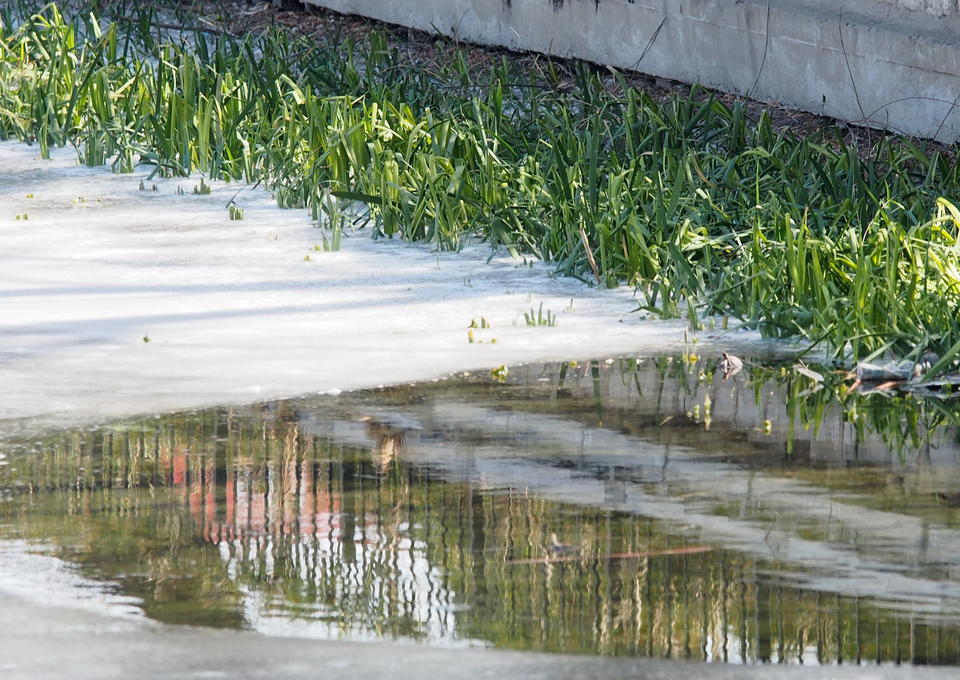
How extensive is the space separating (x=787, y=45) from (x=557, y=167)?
2328 mm

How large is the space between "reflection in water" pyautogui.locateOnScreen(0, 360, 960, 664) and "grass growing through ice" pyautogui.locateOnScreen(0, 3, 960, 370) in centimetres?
98

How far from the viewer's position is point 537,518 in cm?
395

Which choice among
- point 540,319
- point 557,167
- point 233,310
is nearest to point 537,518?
point 540,319

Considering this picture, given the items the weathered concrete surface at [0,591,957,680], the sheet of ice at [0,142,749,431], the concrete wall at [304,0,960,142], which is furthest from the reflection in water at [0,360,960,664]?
the concrete wall at [304,0,960,142]

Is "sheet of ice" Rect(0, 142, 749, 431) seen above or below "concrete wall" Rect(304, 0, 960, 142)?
below

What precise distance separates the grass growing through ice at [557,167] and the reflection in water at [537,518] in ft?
3.23

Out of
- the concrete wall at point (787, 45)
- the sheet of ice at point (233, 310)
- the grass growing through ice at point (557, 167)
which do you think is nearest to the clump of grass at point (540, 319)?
the sheet of ice at point (233, 310)

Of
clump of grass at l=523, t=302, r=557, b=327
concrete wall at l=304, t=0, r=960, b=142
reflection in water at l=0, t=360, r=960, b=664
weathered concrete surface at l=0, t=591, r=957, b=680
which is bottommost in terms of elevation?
weathered concrete surface at l=0, t=591, r=957, b=680

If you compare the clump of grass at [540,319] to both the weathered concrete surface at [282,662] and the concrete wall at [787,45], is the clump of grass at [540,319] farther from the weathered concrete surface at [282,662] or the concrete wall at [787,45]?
the concrete wall at [787,45]

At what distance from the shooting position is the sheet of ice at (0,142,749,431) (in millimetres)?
5270

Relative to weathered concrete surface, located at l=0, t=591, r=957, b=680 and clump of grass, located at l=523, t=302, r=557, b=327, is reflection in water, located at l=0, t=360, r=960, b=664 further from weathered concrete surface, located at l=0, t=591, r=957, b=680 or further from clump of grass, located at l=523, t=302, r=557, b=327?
clump of grass, located at l=523, t=302, r=557, b=327

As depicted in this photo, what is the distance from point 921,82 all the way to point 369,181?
3.05 meters

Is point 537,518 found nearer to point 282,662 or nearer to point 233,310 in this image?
point 282,662

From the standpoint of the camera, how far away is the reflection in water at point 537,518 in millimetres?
3316
